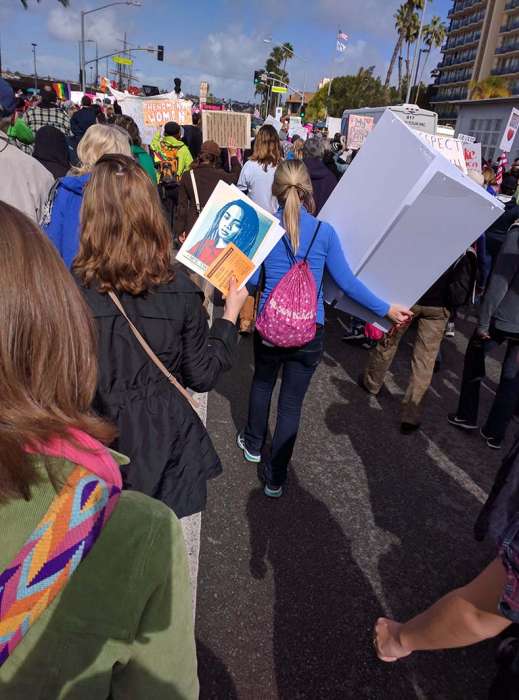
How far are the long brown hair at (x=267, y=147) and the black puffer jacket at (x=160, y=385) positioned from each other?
161 inches

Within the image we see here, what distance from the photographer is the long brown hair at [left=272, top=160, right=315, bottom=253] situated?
8.26 ft

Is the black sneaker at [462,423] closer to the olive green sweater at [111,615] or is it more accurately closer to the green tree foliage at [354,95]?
the olive green sweater at [111,615]

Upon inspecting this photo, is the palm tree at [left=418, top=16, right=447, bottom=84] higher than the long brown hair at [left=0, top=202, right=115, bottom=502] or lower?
higher

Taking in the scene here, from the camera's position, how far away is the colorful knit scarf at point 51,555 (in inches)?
26.6

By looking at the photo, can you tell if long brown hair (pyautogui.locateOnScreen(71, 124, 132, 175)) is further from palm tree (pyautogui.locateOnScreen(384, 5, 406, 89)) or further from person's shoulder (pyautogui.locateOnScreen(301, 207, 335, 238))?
palm tree (pyautogui.locateOnScreen(384, 5, 406, 89))

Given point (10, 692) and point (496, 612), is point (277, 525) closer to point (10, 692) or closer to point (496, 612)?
point (496, 612)

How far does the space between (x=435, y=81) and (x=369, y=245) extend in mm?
114442

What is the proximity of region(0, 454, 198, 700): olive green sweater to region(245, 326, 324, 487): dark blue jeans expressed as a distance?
203 centimetres

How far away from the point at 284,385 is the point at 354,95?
219 feet

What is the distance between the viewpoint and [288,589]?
2492 mm

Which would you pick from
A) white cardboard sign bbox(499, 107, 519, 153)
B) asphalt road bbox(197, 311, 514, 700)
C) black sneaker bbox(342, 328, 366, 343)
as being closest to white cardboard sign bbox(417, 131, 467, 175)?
black sneaker bbox(342, 328, 366, 343)

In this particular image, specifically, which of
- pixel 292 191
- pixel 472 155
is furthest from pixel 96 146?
pixel 472 155

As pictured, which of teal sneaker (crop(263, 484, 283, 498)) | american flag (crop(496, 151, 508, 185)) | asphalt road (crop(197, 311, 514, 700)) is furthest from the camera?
american flag (crop(496, 151, 508, 185))

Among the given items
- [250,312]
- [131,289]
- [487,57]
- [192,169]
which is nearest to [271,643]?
[131,289]
